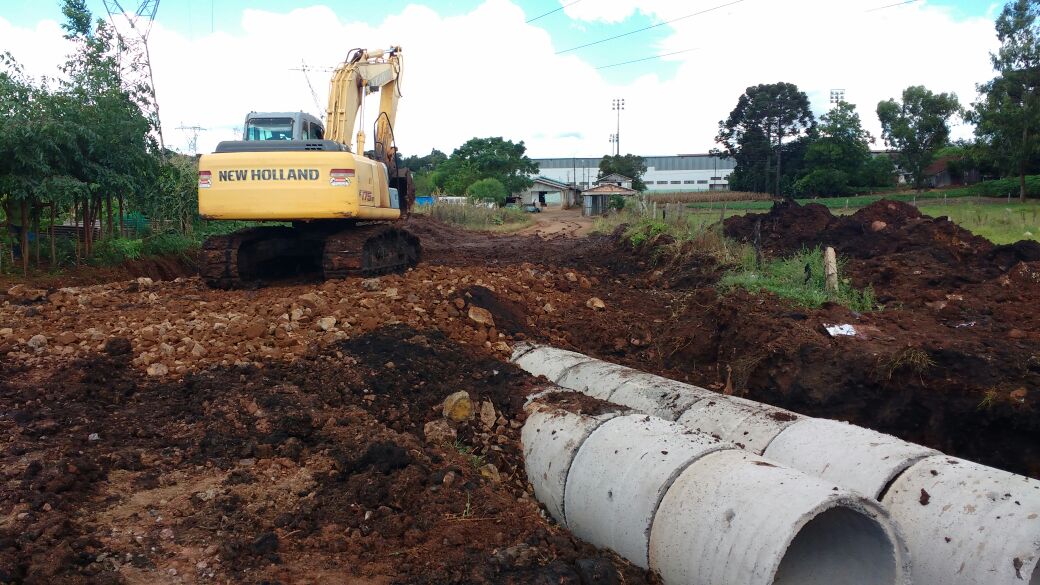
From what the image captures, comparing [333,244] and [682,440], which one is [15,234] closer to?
→ [333,244]

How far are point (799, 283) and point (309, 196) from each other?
249 inches

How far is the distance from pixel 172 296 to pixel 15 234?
4.55 m

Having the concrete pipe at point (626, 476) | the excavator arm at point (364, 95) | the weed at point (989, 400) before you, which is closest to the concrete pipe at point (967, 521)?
the concrete pipe at point (626, 476)

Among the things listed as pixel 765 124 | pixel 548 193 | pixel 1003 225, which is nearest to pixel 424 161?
pixel 548 193

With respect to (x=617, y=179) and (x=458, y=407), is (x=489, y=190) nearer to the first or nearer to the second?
(x=617, y=179)

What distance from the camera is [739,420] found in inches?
205

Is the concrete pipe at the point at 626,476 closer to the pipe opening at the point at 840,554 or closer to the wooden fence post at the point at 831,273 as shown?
the pipe opening at the point at 840,554

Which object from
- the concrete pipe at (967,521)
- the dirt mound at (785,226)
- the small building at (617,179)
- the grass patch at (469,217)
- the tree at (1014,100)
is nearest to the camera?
the concrete pipe at (967,521)

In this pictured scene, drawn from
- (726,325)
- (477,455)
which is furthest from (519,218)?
(477,455)

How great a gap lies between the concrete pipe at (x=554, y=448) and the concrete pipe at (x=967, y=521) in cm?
173

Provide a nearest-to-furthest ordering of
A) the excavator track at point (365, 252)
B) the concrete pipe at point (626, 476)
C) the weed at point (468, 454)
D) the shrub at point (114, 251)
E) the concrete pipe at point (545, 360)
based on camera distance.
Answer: the concrete pipe at point (626, 476), the weed at point (468, 454), the concrete pipe at point (545, 360), the excavator track at point (365, 252), the shrub at point (114, 251)

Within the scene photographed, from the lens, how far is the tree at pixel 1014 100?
4178 centimetres

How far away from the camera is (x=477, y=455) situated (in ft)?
18.0

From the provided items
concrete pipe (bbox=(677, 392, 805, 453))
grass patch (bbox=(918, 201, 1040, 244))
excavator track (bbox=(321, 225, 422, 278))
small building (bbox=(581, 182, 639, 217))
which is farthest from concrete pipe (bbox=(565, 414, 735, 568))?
small building (bbox=(581, 182, 639, 217))
